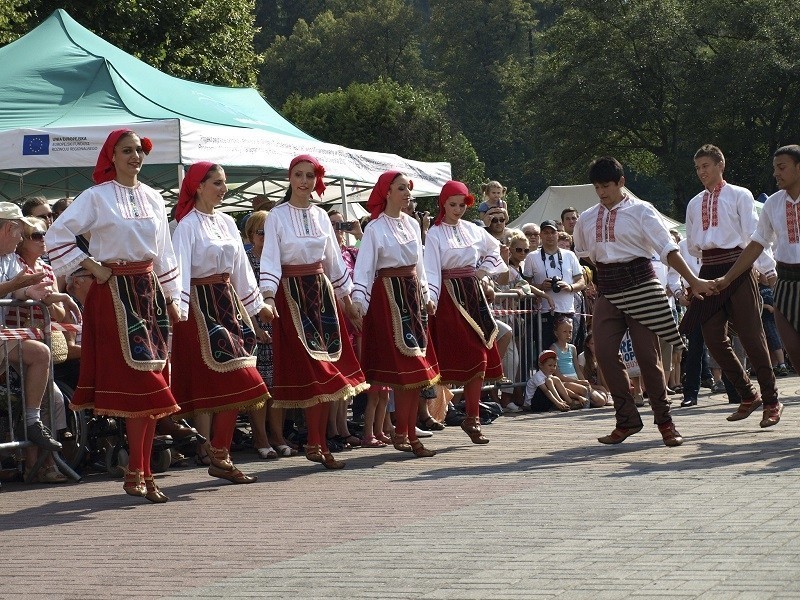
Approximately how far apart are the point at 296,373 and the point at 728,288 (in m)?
3.68

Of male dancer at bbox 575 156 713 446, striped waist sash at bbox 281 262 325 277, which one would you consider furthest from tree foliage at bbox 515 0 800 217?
striped waist sash at bbox 281 262 325 277

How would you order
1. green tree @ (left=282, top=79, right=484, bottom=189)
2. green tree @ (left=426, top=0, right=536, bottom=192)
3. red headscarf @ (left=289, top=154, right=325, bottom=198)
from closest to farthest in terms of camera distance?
red headscarf @ (left=289, top=154, right=325, bottom=198) < green tree @ (left=282, top=79, right=484, bottom=189) < green tree @ (left=426, top=0, right=536, bottom=192)

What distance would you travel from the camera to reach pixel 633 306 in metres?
10.4

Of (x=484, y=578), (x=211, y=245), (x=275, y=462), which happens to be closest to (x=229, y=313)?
(x=211, y=245)

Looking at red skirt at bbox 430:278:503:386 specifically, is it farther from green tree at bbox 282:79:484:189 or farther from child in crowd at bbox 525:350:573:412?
green tree at bbox 282:79:484:189

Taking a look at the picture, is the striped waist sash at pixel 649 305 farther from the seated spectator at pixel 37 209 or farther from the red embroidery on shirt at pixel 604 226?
the seated spectator at pixel 37 209

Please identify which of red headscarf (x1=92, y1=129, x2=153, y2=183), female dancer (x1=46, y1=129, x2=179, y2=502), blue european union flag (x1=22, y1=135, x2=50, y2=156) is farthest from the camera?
blue european union flag (x1=22, y1=135, x2=50, y2=156)

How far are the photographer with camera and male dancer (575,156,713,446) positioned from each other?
4706mm

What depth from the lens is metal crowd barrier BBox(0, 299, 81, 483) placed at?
9555mm

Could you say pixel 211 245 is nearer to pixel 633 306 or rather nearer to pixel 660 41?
pixel 633 306

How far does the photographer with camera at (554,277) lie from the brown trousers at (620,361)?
4.68 metres

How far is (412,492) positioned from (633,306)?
8.59 ft

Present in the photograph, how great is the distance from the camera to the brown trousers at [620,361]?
34.4 feet

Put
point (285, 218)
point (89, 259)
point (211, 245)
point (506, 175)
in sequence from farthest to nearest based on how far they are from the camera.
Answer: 1. point (506, 175)
2. point (285, 218)
3. point (211, 245)
4. point (89, 259)
